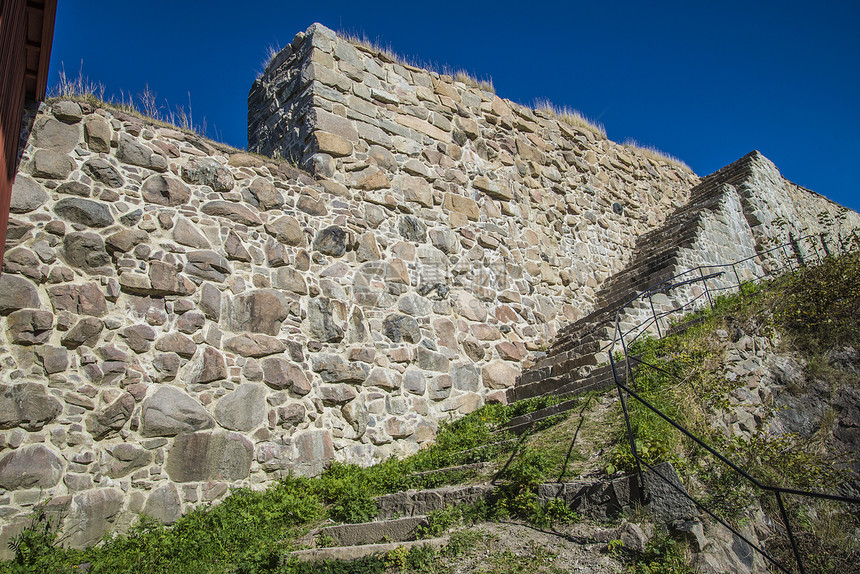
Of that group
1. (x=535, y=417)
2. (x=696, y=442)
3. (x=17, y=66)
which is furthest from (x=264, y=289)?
(x=696, y=442)

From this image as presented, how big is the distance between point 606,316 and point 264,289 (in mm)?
5744

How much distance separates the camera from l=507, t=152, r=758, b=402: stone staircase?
793cm

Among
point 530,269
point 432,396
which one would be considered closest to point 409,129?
point 530,269

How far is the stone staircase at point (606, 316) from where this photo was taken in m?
7.93

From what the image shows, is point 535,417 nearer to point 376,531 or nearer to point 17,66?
point 376,531

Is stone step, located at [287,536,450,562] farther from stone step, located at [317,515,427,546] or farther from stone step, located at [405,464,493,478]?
stone step, located at [405,464,493,478]

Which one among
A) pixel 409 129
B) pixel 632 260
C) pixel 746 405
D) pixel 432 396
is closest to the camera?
pixel 746 405

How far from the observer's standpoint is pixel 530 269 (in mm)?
10430

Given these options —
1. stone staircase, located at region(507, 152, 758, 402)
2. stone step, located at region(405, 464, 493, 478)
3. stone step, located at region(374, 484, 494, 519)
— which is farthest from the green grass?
stone staircase, located at region(507, 152, 758, 402)

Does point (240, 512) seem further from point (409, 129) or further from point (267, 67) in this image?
point (267, 67)

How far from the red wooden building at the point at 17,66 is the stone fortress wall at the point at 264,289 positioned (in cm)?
26

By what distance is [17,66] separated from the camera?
525cm

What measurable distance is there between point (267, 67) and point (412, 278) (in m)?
4.88

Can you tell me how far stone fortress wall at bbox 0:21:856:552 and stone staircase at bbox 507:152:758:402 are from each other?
484 millimetres
